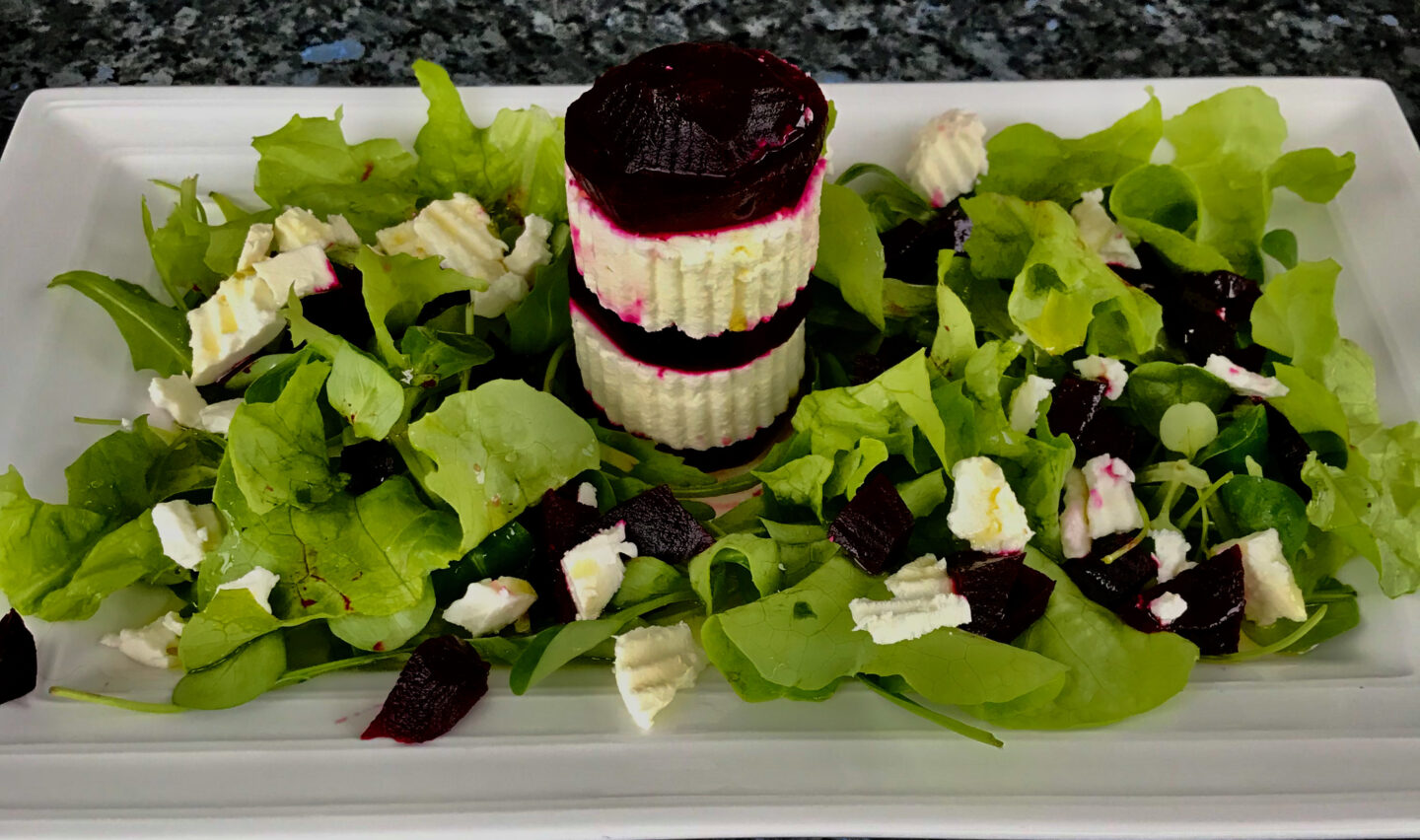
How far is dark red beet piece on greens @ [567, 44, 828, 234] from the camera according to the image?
2.50 feet

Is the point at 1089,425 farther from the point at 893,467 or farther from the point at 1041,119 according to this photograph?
the point at 1041,119

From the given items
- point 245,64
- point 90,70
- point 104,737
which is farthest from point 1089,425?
point 90,70

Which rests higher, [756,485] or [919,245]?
[919,245]

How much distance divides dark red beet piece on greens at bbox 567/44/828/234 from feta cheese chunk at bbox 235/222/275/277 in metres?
0.35

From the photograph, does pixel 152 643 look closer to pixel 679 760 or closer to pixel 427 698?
pixel 427 698

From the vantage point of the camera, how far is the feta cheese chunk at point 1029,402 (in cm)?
90

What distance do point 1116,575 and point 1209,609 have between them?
2.6 inches

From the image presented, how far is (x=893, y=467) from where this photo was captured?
35.4 inches

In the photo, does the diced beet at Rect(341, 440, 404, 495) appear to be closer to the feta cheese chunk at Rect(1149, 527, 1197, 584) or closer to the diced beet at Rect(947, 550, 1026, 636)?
the diced beet at Rect(947, 550, 1026, 636)

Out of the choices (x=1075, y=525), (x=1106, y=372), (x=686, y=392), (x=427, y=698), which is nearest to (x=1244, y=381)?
(x=1106, y=372)

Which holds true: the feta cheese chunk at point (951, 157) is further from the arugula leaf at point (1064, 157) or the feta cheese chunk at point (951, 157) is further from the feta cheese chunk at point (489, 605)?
the feta cheese chunk at point (489, 605)

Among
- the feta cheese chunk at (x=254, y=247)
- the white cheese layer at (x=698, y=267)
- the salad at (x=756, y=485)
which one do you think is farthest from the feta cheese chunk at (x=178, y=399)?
the white cheese layer at (x=698, y=267)

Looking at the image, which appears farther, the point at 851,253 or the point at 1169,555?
the point at 851,253

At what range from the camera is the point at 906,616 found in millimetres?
762
